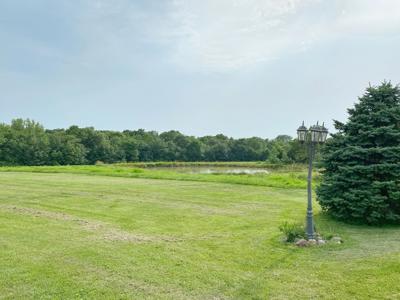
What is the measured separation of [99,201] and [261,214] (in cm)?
532

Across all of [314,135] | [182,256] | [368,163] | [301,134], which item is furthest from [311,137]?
[182,256]

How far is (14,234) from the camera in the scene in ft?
20.1

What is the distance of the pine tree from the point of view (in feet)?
22.3

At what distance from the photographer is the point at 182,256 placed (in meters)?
4.97

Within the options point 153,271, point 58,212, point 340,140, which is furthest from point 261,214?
point 58,212

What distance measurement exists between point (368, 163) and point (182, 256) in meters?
4.82

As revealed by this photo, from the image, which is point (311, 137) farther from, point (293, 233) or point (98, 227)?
point (98, 227)

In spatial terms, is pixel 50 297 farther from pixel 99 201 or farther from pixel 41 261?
pixel 99 201

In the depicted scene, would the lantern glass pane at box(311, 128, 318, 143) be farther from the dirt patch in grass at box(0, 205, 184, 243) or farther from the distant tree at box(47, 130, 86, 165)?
the distant tree at box(47, 130, 86, 165)

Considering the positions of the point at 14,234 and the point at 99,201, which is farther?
the point at 99,201

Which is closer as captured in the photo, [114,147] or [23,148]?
A: [23,148]

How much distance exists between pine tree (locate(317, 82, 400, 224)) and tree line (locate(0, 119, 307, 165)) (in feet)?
94.8

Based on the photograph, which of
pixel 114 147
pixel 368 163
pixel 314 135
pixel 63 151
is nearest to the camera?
pixel 314 135

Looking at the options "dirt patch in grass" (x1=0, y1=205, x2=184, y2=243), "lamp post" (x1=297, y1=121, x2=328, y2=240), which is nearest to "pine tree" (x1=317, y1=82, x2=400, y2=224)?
"lamp post" (x1=297, y1=121, x2=328, y2=240)
